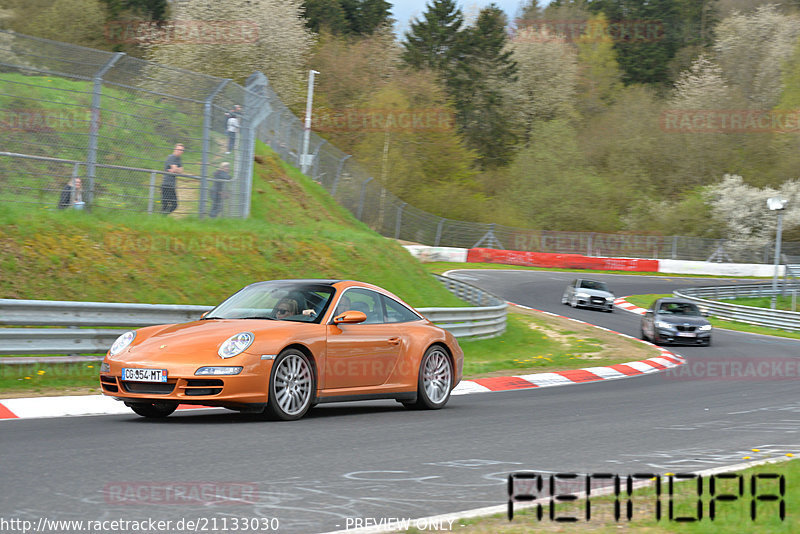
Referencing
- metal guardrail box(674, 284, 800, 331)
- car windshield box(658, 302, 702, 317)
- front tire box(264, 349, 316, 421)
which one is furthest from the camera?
metal guardrail box(674, 284, 800, 331)

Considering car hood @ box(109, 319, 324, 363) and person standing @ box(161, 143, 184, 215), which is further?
person standing @ box(161, 143, 184, 215)

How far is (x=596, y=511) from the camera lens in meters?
5.18

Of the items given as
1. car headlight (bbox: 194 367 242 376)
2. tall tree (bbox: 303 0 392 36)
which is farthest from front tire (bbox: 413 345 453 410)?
tall tree (bbox: 303 0 392 36)

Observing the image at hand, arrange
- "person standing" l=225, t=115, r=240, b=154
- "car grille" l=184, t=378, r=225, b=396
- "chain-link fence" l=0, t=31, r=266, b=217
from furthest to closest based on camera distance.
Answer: "person standing" l=225, t=115, r=240, b=154 < "chain-link fence" l=0, t=31, r=266, b=217 < "car grille" l=184, t=378, r=225, b=396

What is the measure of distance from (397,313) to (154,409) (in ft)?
9.45

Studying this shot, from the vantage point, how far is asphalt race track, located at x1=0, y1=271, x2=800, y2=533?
514 cm

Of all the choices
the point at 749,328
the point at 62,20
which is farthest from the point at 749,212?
the point at 62,20

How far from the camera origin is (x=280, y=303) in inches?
376

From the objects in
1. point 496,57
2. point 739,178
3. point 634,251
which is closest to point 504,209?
point 634,251

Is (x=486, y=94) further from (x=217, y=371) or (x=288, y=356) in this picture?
(x=217, y=371)

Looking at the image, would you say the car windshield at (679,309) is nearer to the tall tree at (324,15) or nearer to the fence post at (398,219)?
the fence post at (398,219)

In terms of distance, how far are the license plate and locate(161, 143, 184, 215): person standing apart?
9.40m

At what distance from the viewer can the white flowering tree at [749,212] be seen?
59844 millimetres

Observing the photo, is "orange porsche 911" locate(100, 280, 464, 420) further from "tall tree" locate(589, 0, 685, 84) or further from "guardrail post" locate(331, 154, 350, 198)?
"tall tree" locate(589, 0, 685, 84)
